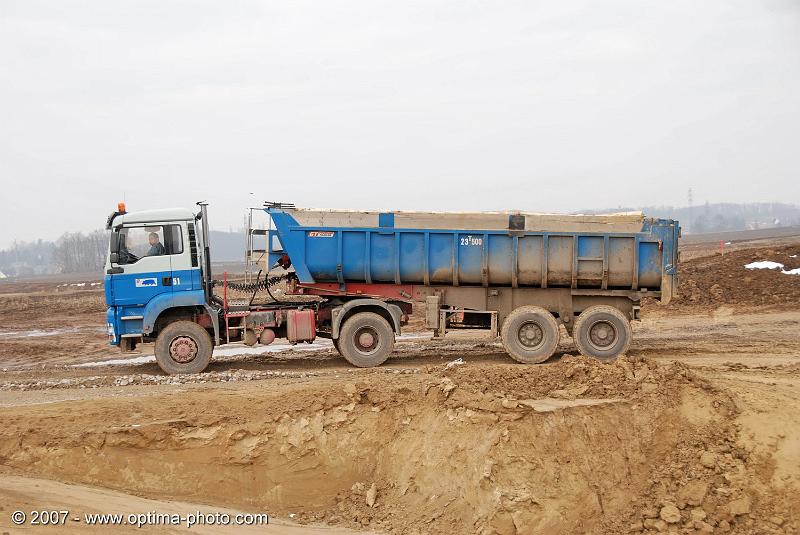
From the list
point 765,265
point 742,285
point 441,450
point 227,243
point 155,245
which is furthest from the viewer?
point 227,243

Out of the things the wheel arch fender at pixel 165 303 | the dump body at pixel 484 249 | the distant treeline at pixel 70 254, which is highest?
the dump body at pixel 484 249

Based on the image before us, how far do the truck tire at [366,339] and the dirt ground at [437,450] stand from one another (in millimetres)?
1908

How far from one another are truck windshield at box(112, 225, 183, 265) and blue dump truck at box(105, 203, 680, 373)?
2cm

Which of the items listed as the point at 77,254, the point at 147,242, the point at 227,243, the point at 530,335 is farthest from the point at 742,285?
the point at 227,243

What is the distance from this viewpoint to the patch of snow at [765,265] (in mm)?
20875

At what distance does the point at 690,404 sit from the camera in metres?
7.80

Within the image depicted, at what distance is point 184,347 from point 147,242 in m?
2.06

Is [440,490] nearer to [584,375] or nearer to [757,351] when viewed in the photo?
[584,375]

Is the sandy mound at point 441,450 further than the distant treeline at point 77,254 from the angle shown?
No

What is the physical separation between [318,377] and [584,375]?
454 centimetres

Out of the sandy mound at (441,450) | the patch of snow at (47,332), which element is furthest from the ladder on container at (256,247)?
the patch of snow at (47,332)

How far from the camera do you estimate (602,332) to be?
12055mm

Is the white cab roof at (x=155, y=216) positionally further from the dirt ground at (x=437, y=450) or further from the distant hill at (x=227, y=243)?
the distant hill at (x=227, y=243)

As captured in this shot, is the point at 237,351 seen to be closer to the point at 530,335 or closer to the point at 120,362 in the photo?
the point at 120,362
